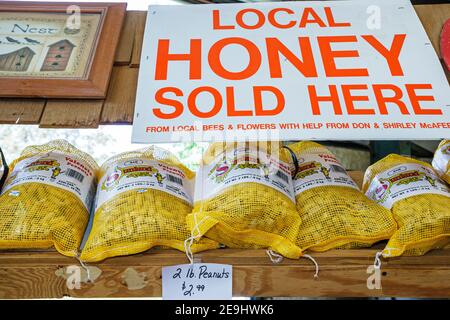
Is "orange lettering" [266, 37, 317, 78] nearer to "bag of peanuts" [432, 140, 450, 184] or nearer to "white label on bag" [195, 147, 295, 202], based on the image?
"white label on bag" [195, 147, 295, 202]

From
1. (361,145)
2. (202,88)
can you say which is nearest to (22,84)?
(202,88)

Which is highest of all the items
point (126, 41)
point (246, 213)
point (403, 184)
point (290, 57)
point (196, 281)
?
point (126, 41)

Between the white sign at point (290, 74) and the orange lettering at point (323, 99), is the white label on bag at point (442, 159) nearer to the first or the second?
the white sign at point (290, 74)

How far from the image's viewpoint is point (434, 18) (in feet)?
3.79

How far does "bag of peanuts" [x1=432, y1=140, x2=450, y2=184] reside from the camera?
1131mm

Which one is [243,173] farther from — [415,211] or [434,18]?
[434,18]

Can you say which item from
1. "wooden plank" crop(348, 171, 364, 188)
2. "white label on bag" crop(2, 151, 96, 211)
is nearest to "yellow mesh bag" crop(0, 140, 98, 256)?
"white label on bag" crop(2, 151, 96, 211)

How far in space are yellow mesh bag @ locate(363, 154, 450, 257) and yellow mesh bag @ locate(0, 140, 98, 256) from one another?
2.11 feet

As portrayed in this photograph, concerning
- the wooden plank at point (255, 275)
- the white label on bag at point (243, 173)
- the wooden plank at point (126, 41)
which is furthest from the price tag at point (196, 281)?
the wooden plank at point (126, 41)

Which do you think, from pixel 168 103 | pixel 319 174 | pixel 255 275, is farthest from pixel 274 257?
pixel 168 103

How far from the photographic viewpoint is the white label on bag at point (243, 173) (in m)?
0.99

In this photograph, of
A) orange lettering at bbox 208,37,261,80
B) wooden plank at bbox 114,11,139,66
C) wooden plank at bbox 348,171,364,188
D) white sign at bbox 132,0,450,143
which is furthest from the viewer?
wooden plank at bbox 348,171,364,188

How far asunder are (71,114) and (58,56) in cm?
18

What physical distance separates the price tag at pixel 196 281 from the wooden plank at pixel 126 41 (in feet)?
1.67
